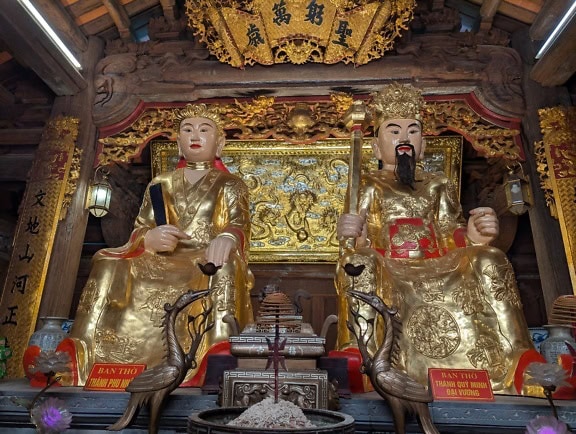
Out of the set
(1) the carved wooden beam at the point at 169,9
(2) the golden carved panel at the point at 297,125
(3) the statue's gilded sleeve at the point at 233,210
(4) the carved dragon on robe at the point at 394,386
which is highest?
(1) the carved wooden beam at the point at 169,9

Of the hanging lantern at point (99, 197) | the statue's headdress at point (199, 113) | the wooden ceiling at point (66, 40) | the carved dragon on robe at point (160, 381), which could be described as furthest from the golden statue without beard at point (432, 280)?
the hanging lantern at point (99, 197)

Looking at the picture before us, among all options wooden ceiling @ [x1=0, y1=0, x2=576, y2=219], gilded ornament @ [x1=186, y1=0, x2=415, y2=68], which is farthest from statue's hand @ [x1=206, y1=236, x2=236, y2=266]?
wooden ceiling @ [x1=0, y1=0, x2=576, y2=219]

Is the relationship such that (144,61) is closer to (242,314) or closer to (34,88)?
(34,88)

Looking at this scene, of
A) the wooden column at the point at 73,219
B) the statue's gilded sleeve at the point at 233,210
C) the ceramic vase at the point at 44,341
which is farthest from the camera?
the wooden column at the point at 73,219

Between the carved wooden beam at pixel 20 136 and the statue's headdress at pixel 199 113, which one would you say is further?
the carved wooden beam at pixel 20 136

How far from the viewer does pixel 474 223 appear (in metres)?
3.32

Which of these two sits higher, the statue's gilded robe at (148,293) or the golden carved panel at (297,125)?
the golden carved panel at (297,125)

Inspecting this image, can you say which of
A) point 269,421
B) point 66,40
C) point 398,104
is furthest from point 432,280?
point 66,40

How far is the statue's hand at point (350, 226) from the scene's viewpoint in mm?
3184

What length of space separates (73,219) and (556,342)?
12.9 ft

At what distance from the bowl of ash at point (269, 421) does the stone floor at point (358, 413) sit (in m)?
0.74

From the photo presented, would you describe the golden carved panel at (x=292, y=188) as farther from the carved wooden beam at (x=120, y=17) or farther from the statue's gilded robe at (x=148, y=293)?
the statue's gilded robe at (x=148, y=293)

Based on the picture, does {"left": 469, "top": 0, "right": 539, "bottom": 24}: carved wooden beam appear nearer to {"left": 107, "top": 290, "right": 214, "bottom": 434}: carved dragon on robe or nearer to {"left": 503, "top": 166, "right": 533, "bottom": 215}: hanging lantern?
{"left": 503, "top": 166, "right": 533, "bottom": 215}: hanging lantern

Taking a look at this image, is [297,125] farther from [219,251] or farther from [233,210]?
[219,251]
